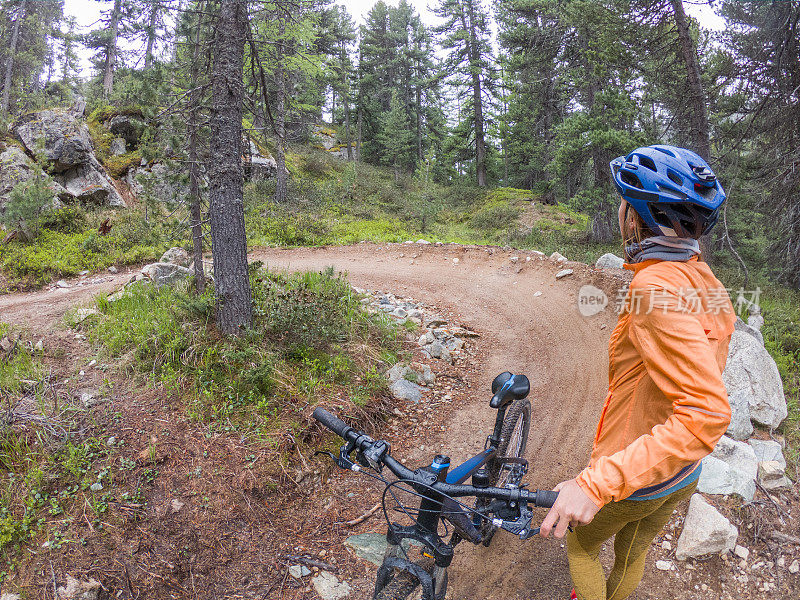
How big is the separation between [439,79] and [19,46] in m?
A: 27.8

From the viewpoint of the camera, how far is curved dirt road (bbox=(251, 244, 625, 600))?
357 cm

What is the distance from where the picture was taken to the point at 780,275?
11328mm

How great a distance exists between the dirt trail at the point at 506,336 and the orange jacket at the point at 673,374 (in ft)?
7.64

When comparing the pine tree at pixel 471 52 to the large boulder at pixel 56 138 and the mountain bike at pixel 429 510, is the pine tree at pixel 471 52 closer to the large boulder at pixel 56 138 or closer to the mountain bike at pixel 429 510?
the large boulder at pixel 56 138

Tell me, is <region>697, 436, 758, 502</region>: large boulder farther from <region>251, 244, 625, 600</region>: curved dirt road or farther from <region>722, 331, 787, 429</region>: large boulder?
<region>251, 244, 625, 600</region>: curved dirt road

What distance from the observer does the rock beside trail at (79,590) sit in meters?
3.04

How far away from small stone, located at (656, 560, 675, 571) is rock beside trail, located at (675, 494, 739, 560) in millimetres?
115

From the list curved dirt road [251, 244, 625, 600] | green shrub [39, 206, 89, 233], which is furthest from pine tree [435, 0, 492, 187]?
green shrub [39, 206, 89, 233]

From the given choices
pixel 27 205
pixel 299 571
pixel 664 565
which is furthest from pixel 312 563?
pixel 27 205

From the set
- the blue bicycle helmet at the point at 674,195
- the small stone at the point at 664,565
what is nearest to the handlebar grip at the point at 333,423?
the blue bicycle helmet at the point at 674,195

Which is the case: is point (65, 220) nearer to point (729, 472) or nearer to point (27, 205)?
point (27, 205)

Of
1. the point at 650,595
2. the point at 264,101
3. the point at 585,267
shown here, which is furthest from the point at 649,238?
the point at 585,267

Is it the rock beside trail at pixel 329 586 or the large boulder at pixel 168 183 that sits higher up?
the large boulder at pixel 168 183

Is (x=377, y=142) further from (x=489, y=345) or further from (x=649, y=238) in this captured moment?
(x=649, y=238)
